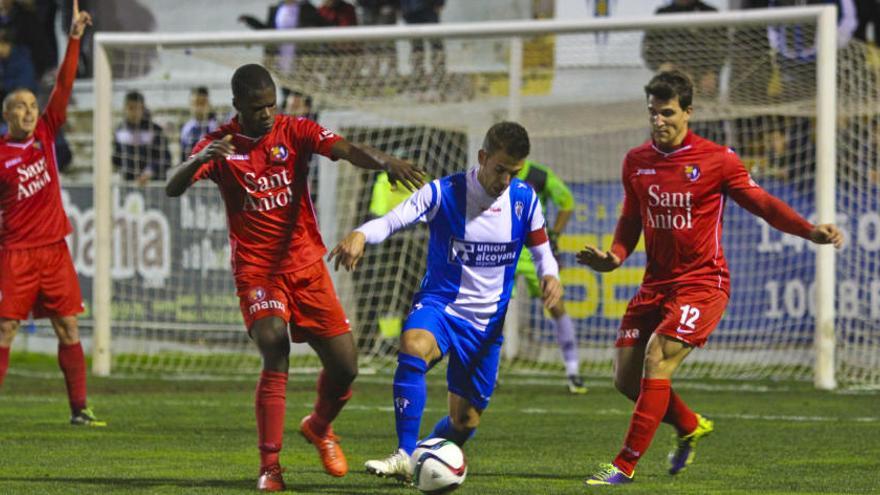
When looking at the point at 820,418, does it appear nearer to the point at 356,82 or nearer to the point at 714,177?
the point at 714,177

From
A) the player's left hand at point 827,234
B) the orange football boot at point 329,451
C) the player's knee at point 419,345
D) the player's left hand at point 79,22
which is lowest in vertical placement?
the orange football boot at point 329,451

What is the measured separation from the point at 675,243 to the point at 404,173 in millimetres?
1708

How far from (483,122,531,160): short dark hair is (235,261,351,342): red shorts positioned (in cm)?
116

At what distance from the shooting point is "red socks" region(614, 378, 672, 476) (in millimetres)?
7582

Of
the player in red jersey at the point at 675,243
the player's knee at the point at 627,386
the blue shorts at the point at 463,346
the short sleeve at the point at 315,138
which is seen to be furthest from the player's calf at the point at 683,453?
the short sleeve at the point at 315,138

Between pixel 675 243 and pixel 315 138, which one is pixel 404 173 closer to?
pixel 315 138

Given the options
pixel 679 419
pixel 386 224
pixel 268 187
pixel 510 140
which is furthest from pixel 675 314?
pixel 268 187

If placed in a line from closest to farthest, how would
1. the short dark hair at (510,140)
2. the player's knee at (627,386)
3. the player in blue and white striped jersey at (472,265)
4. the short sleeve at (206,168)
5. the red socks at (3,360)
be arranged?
1. the short dark hair at (510,140)
2. the player in blue and white striped jersey at (472,265)
3. the short sleeve at (206,168)
4. the player's knee at (627,386)
5. the red socks at (3,360)

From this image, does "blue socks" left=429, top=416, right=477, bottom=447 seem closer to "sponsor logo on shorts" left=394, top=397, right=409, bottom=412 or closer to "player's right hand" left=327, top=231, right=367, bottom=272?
"sponsor logo on shorts" left=394, top=397, right=409, bottom=412

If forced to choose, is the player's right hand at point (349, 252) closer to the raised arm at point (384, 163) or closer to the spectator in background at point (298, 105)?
the raised arm at point (384, 163)

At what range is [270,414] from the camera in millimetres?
7387

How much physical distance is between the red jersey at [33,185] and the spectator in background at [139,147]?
19.6 feet

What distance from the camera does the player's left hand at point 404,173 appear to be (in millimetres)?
6984

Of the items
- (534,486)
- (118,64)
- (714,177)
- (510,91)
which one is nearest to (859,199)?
(510,91)
